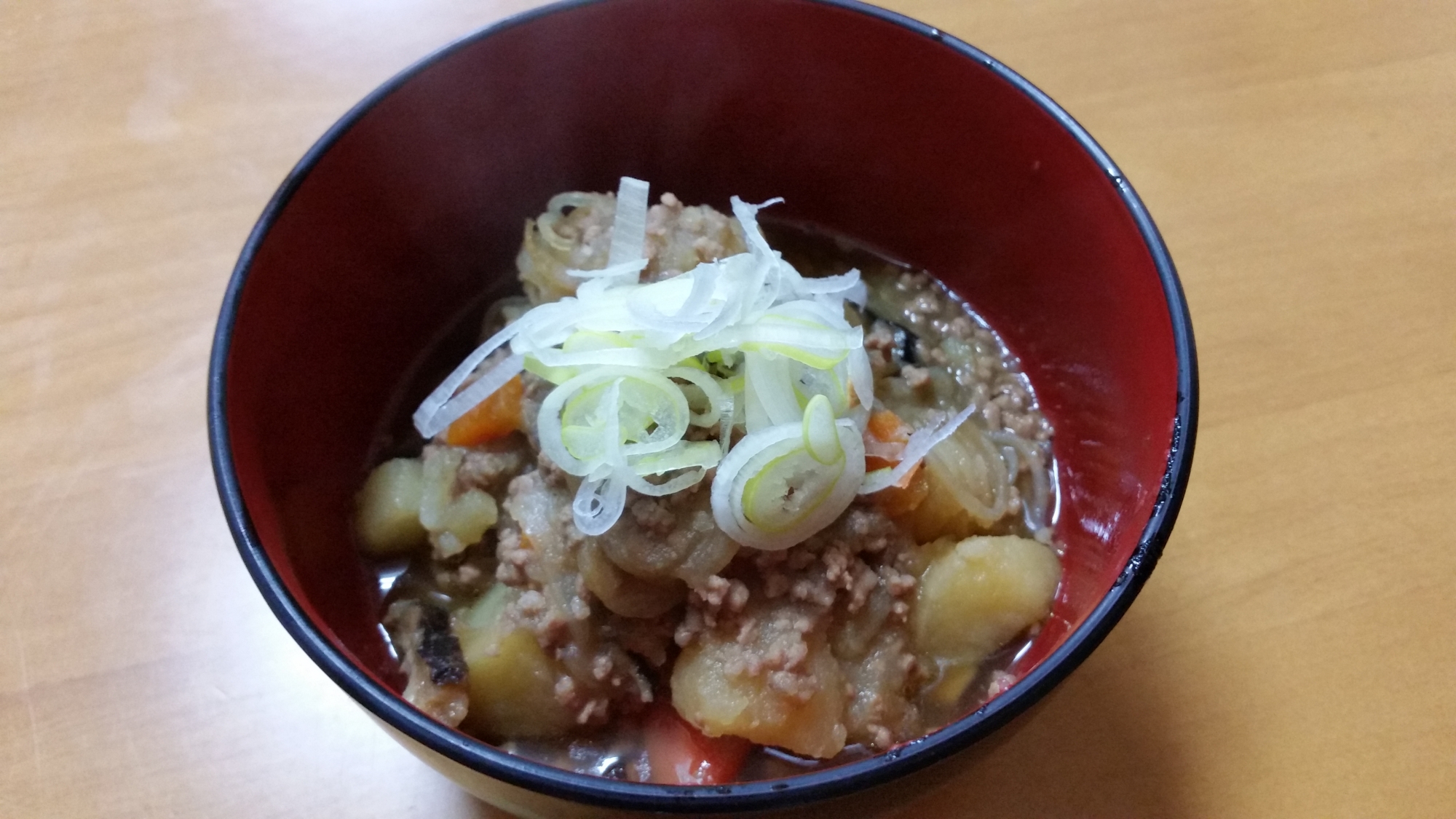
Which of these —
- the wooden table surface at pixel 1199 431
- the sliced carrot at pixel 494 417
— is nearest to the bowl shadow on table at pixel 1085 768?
the wooden table surface at pixel 1199 431

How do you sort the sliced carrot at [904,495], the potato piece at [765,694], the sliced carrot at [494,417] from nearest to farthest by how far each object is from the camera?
the potato piece at [765,694]
the sliced carrot at [904,495]
the sliced carrot at [494,417]

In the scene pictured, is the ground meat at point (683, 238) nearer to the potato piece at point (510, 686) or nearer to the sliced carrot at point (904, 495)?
the sliced carrot at point (904, 495)

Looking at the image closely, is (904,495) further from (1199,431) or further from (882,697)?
(1199,431)

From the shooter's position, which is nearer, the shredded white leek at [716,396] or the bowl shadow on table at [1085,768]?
the shredded white leek at [716,396]

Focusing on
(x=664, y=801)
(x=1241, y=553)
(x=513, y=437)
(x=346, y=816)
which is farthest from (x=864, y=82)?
(x=346, y=816)

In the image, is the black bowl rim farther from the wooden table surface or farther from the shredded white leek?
the shredded white leek

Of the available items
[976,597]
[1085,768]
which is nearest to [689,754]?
[976,597]

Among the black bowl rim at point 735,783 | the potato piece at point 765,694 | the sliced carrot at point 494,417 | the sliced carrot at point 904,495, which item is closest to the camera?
the black bowl rim at point 735,783
